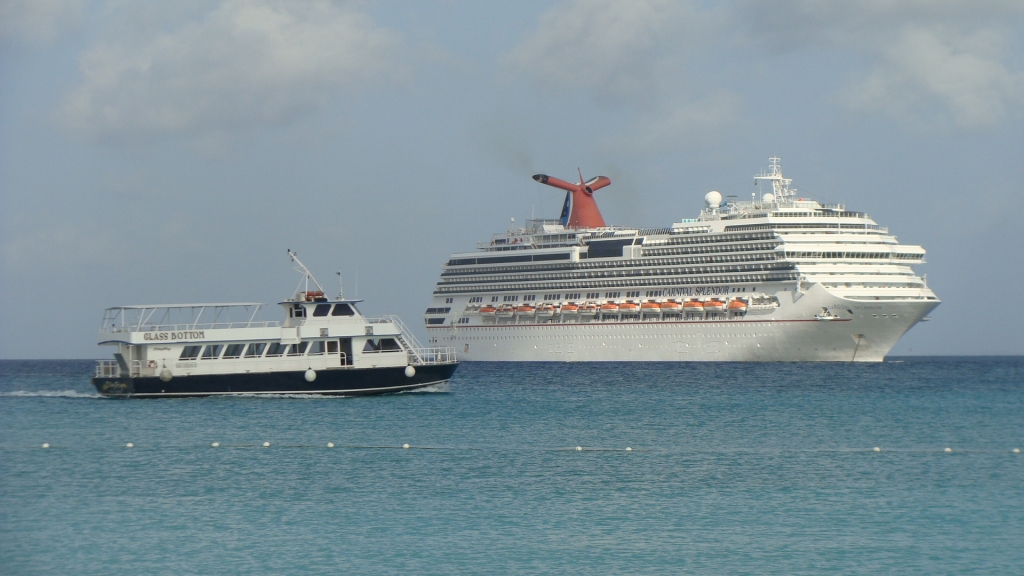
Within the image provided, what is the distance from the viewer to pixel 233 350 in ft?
151

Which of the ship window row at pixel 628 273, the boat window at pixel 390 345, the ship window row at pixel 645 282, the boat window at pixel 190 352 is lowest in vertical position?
the boat window at pixel 190 352

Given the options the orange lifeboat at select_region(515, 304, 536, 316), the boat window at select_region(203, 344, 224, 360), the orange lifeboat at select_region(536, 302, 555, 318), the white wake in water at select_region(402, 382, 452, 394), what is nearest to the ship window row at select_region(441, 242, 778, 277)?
the orange lifeboat at select_region(515, 304, 536, 316)

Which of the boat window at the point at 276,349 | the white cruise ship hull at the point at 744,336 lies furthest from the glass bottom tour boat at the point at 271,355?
the white cruise ship hull at the point at 744,336

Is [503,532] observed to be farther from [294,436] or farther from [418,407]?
[418,407]

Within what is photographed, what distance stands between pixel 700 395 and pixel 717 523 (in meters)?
30.4

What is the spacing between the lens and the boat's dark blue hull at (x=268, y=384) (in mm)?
45531

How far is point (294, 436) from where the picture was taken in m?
35.0

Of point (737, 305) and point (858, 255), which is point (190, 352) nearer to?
point (737, 305)

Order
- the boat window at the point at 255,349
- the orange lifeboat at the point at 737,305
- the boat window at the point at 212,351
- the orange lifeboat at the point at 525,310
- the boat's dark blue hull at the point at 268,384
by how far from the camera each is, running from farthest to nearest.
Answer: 1. the orange lifeboat at the point at 525,310
2. the orange lifeboat at the point at 737,305
3. the boat window at the point at 255,349
4. the boat window at the point at 212,351
5. the boat's dark blue hull at the point at 268,384

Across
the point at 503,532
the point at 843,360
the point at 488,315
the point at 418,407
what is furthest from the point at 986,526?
the point at 488,315

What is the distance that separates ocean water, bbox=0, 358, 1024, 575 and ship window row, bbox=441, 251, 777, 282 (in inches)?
1636

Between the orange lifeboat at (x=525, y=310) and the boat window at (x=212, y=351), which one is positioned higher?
the orange lifeboat at (x=525, y=310)

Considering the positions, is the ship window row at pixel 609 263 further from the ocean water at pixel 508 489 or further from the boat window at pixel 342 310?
the boat window at pixel 342 310

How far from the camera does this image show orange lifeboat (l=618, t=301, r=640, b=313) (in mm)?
91375
